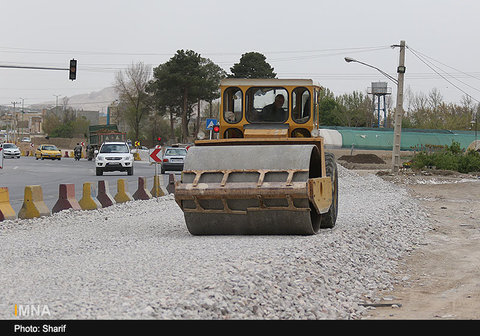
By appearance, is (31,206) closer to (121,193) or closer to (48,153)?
(121,193)

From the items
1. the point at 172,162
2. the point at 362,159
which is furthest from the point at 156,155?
the point at 362,159

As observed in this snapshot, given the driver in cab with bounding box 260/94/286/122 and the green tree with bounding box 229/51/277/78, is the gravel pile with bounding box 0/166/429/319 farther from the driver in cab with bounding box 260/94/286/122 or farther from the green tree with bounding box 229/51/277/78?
the green tree with bounding box 229/51/277/78

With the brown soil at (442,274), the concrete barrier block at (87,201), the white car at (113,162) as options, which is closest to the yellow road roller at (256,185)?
the brown soil at (442,274)

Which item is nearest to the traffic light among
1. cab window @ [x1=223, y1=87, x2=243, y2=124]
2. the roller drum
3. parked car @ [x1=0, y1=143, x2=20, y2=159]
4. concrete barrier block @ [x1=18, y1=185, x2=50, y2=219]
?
concrete barrier block @ [x1=18, y1=185, x2=50, y2=219]

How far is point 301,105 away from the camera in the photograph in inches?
569

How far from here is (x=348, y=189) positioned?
30953 mm

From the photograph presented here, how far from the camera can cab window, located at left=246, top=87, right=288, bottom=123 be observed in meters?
14.5

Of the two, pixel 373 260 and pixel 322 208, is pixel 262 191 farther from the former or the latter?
pixel 373 260

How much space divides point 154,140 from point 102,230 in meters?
108

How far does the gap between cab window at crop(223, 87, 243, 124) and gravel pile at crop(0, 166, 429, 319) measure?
2263 millimetres

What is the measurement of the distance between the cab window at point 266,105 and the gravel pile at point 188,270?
7.63 ft

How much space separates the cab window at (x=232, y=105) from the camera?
14547mm

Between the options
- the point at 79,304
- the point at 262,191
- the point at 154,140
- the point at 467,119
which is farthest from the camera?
the point at 154,140

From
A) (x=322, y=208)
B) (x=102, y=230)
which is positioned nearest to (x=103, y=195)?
(x=102, y=230)
